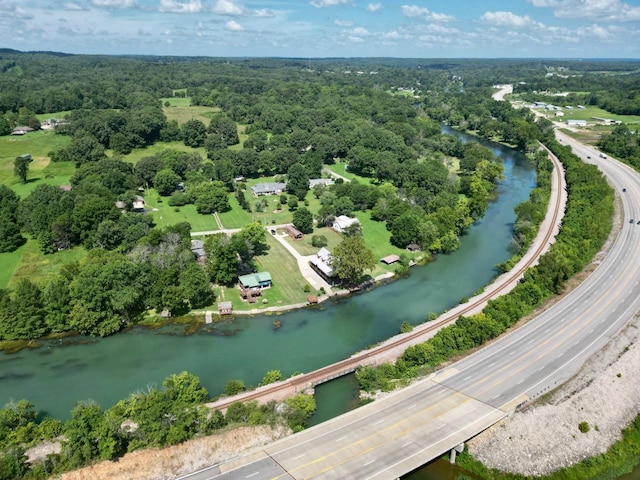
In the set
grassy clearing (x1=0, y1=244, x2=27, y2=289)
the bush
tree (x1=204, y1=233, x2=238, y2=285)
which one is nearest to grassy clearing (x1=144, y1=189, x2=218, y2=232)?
the bush

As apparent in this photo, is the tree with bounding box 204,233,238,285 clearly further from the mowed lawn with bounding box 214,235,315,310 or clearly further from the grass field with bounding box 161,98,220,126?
the grass field with bounding box 161,98,220,126

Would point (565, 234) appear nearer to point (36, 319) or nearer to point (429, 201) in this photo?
point (429, 201)

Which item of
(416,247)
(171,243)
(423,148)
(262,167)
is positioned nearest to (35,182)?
(262,167)

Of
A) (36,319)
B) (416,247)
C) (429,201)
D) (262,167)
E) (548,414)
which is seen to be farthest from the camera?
(262,167)

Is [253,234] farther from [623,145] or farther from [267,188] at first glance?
[623,145]

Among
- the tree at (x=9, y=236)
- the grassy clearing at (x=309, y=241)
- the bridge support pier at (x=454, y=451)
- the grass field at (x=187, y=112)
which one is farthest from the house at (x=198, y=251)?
the grass field at (x=187, y=112)

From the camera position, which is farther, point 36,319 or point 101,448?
point 36,319

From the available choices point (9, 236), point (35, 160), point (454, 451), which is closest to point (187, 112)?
point (35, 160)

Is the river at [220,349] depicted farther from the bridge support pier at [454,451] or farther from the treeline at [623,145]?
the treeline at [623,145]
